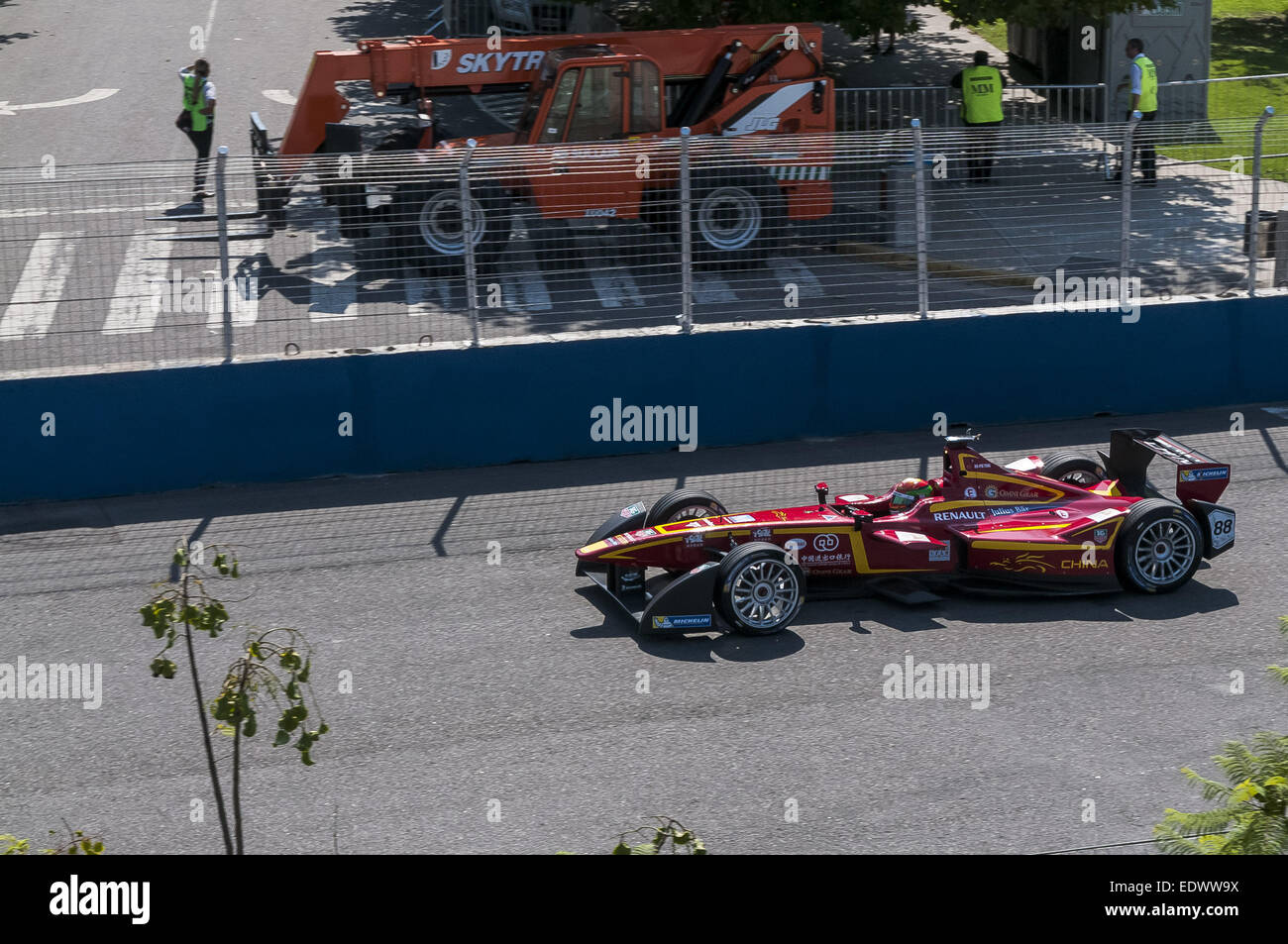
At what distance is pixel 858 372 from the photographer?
40.3 feet

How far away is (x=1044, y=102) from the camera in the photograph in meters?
21.1

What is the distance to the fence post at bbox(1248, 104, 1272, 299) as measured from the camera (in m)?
12.1

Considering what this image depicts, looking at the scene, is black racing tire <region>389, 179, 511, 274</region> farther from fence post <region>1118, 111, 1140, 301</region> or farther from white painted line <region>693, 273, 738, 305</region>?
fence post <region>1118, 111, 1140, 301</region>

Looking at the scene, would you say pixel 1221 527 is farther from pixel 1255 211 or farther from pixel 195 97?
pixel 195 97

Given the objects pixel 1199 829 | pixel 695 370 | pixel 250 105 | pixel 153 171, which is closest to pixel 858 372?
pixel 695 370

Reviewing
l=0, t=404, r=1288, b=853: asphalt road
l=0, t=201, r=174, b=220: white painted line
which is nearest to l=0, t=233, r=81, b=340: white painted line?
l=0, t=201, r=174, b=220: white painted line

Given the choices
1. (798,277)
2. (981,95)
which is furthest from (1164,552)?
(981,95)

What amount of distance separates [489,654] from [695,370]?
4328 mm

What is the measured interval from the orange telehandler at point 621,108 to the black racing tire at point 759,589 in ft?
17.4

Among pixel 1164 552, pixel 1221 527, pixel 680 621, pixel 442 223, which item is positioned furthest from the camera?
pixel 442 223

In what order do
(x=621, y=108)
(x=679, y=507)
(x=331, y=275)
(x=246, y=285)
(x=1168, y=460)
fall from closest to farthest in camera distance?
(x=679, y=507)
(x=1168, y=460)
(x=246, y=285)
(x=331, y=275)
(x=621, y=108)

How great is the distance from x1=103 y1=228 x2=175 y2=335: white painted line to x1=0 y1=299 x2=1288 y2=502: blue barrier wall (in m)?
0.52

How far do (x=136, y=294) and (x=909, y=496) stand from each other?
20.4 feet
